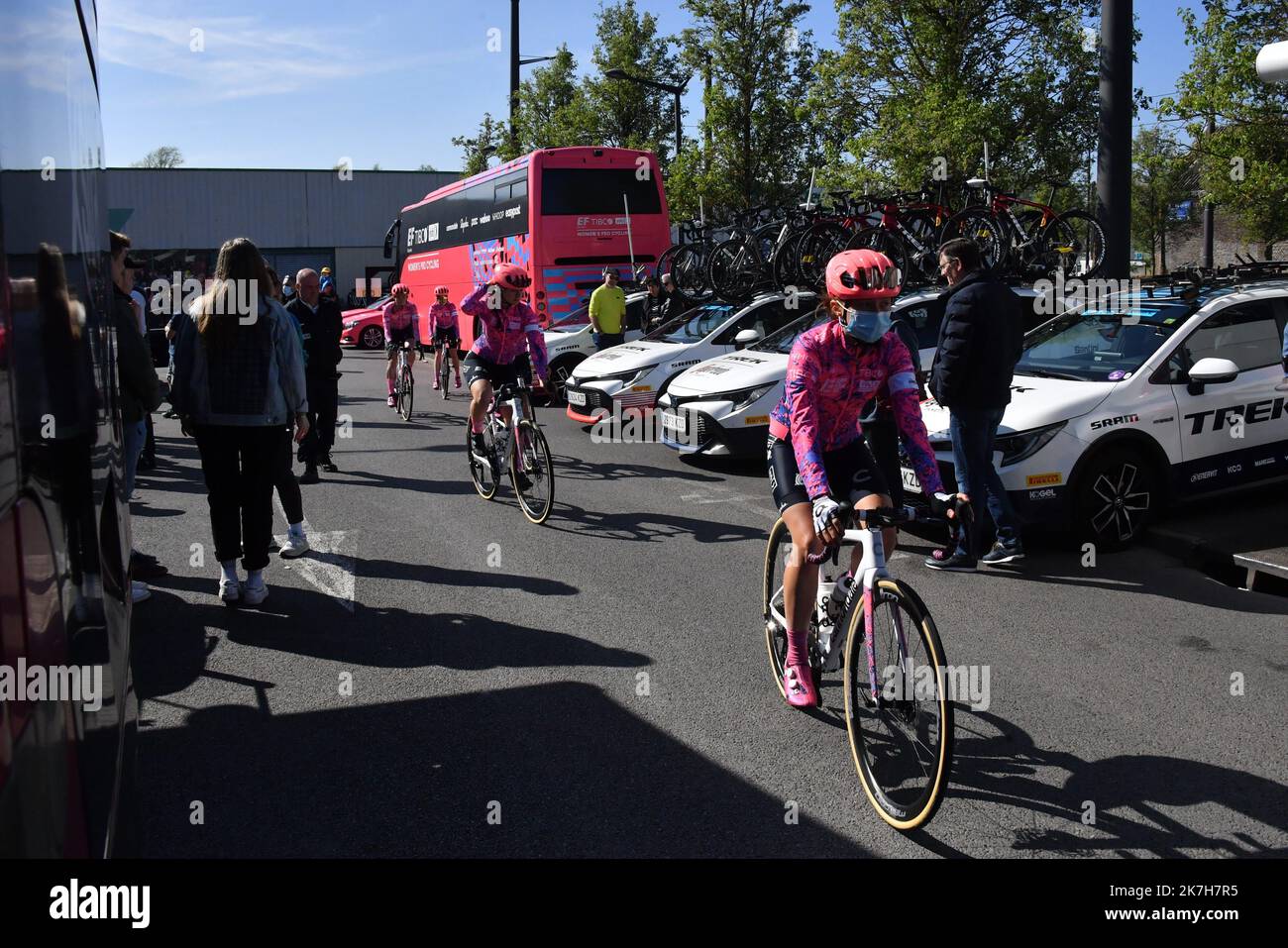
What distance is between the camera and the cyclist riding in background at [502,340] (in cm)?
964

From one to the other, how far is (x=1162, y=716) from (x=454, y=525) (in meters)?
5.67

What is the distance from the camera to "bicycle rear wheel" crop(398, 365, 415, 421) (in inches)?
659

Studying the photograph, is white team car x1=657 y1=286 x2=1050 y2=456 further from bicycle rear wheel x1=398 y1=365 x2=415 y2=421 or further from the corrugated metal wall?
the corrugated metal wall

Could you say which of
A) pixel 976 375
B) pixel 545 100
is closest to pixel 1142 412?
pixel 976 375

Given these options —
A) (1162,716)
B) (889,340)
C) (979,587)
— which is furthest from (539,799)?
(979,587)

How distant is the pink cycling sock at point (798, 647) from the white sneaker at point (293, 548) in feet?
14.2

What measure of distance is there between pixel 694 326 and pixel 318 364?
501cm

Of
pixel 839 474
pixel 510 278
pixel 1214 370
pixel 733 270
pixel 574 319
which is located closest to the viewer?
pixel 839 474

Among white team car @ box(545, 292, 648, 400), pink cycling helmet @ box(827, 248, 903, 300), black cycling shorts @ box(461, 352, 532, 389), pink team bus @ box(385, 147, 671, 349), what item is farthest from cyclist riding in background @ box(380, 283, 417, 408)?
pink cycling helmet @ box(827, 248, 903, 300)

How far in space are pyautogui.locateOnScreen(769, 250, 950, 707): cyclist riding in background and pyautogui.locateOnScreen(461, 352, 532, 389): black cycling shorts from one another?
5.25 meters

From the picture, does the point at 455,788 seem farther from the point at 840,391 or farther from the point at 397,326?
the point at 397,326

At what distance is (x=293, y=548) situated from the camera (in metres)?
8.11

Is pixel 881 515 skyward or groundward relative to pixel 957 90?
groundward
